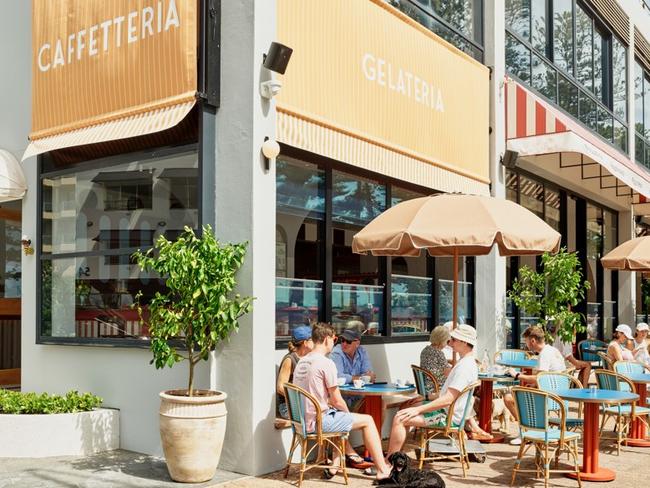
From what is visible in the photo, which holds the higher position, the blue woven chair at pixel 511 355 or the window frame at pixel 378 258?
the window frame at pixel 378 258

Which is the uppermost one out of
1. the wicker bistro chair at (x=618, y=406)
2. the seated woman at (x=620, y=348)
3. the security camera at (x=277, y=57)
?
the security camera at (x=277, y=57)

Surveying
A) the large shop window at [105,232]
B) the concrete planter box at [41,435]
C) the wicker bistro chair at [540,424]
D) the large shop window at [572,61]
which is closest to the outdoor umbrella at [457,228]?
the wicker bistro chair at [540,424]

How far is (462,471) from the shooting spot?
7.27 meters

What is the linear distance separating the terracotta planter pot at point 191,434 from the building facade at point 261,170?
17.3 inches

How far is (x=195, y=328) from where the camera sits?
6836mm

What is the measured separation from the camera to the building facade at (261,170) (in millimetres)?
7254

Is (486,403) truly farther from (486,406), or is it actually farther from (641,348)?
(641,348)

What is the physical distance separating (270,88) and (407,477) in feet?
11.9

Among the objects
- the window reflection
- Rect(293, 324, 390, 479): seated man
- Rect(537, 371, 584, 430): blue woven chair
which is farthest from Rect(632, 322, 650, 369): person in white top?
Rect(293, 324, 390, 479): seated man

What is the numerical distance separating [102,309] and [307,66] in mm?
3528

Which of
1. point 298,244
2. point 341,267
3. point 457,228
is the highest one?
point 457,228

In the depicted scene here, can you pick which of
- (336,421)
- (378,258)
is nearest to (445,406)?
(336,421)

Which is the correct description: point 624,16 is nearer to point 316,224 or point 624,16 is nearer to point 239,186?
point 316,224

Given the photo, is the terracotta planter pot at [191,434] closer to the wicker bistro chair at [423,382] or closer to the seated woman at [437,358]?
the wicker bistro chair at [423,382]
